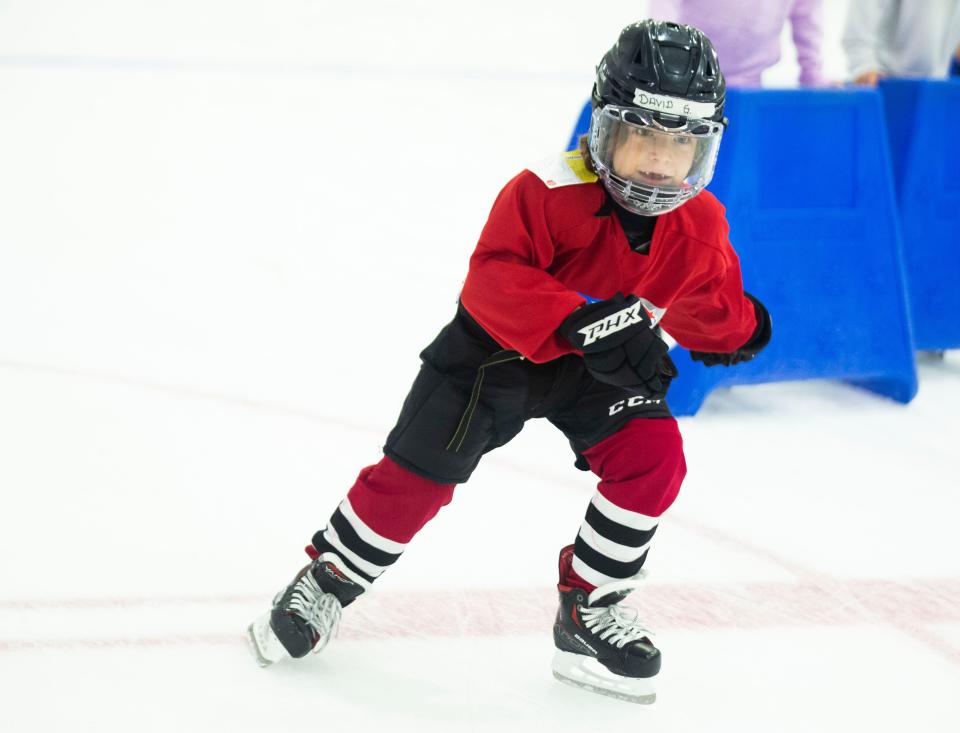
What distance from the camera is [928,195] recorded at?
136 inches

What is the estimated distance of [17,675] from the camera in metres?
1.77

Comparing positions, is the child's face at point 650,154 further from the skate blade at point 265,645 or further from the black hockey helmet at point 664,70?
the skate blade at point 265,645

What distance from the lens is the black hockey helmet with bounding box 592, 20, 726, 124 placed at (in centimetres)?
167

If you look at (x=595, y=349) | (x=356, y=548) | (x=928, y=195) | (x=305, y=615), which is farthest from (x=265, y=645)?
(x=928, y=195)

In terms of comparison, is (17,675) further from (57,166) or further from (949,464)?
(57,166)

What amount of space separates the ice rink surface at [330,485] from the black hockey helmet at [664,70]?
888 millimetres

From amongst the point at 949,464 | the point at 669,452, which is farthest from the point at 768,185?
the point at 669,452

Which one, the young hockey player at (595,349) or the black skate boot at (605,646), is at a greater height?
the young hockey player at (595,349)

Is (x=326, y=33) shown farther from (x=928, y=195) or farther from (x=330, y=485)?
(x=330, y=485)

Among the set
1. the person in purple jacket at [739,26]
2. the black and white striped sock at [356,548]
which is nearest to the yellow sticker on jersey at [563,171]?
the black and white striped sock at [356,548]

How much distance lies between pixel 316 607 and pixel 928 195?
7.85ft

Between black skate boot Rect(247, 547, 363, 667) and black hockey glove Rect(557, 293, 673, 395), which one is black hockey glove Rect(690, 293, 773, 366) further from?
black skate boot Rect(247, 547, 363, 667)

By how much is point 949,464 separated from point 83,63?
4.89 metres

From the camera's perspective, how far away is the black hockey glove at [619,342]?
158 centimetres
